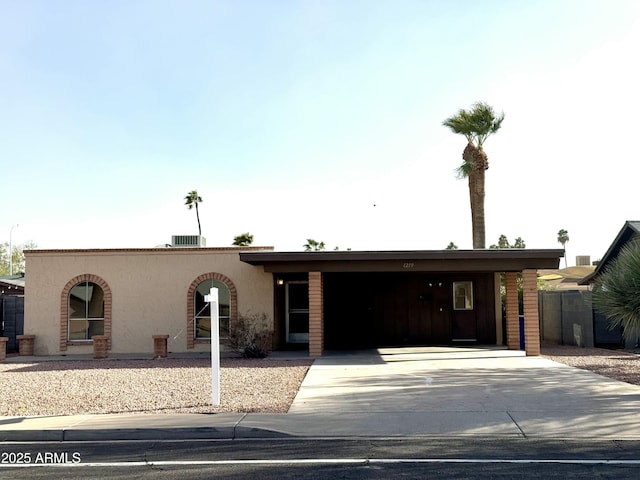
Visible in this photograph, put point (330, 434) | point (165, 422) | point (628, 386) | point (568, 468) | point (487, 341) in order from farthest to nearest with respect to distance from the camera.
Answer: point (487, 341)
point (628, 386)
point (165, 422)
point (330, 434)
point (568, 468)

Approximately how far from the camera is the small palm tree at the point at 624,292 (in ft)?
46.1

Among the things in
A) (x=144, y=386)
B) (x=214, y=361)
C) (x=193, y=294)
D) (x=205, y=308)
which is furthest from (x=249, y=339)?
(x=214, y=361)

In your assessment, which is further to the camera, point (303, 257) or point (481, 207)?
point (481, 207)

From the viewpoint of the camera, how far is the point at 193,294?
62.6ft

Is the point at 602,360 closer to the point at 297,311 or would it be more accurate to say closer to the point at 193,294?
the point at 297,311

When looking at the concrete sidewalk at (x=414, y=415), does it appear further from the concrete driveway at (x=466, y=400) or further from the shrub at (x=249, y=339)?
the shrub at (x=249, y=339)

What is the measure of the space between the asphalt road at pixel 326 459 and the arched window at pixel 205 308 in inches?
427

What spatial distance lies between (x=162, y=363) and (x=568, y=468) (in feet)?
38.7

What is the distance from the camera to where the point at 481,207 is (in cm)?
2769

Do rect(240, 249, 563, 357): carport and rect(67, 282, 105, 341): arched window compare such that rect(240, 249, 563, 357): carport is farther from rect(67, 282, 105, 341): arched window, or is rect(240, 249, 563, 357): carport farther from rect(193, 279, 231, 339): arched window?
rect(67, 282, 105, 341): arched window

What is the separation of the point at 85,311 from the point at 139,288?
6.00 feet

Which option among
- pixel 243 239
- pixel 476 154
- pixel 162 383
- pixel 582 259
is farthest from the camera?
pixel 582 259

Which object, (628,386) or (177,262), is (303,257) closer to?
(177,262)

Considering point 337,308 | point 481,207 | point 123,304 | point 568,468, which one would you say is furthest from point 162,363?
point 481,207
